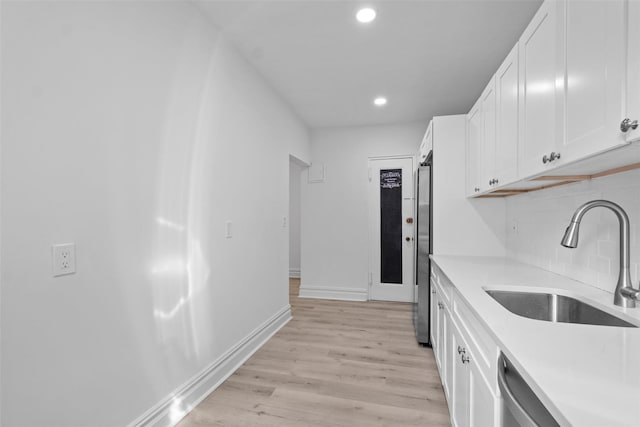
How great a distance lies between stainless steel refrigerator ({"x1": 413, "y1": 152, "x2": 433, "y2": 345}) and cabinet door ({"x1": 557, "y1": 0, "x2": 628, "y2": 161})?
5.75ft

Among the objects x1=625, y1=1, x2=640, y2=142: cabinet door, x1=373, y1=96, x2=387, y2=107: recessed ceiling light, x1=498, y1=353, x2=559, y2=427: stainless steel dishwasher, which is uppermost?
x1=373, y1=96, x2=387, y2=107: recessed ceiling light

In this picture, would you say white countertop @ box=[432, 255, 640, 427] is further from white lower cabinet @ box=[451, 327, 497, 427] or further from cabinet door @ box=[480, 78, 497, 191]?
cabinet door @ box=[480, 78, 497, 191]

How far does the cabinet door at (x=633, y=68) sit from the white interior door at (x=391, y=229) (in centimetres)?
360

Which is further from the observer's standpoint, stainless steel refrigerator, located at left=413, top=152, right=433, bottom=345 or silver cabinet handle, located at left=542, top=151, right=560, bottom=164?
stainless steel refrigerator, located at left=413, top=152, right=433, bottom=345

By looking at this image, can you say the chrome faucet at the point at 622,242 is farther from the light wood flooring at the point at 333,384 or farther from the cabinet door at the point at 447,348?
the light wood flooring at the point at 333,384

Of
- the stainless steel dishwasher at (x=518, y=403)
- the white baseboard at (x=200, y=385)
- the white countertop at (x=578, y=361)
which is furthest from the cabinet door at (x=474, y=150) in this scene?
the white baseboard at (x=200, y=385)

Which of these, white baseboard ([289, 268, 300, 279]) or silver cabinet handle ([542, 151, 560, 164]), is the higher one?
silver cabinet handle ([542, 151, 560, 164])

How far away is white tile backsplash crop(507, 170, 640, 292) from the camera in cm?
132

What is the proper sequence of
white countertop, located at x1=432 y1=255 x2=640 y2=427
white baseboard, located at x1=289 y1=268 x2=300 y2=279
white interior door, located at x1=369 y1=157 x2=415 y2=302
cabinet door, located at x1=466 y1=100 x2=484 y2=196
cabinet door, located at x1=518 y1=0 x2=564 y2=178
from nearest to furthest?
white countertop, located at x1=432 y1=255 x2=640 y2=427 < cabinet door, located at x1=518 y1=0 x2=564 y2=178 < cabinet door, located at x1=466 y1=100 x2=484 y2=196 < white interior door, located at x1=369 y1=157 x2=415 y2=302 < white baseboard, located at x1=289 y1=268 x2=300 y2=279

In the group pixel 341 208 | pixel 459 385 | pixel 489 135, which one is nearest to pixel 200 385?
pixel 459 385

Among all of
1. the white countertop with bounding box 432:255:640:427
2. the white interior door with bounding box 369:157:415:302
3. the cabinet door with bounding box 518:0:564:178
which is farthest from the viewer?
the white interior door with bounding box 369:157:415:302

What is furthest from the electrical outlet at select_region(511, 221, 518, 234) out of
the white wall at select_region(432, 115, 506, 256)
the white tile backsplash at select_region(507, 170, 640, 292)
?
the white wall at select_region(432, 115, 506, 256)

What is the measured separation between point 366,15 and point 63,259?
2.23m

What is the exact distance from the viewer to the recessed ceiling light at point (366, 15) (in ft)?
6.79
